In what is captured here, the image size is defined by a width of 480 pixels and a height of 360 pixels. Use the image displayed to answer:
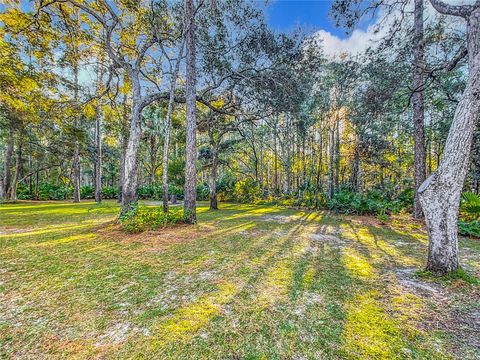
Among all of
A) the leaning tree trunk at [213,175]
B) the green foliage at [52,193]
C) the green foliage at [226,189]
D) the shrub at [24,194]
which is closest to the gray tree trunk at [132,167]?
the leaning tree trunk at [213,175]

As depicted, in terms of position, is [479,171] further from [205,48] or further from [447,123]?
[205,48]

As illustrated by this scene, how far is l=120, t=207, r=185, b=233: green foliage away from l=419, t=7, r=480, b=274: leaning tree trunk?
590cm

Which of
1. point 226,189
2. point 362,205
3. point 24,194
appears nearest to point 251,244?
point 362,205

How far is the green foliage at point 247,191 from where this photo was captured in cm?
1573

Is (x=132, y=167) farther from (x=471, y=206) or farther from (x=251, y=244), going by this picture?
(x=471, y=206)

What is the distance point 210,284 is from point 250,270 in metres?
0.73

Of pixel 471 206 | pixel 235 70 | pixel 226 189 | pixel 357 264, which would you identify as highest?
pixel 235 70

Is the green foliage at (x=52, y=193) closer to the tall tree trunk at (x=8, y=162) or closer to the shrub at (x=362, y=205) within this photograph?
the tall tree trunk at (x=8, y=162)

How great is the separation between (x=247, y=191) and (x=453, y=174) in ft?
43.3

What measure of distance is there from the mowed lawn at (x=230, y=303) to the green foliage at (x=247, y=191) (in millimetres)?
11221

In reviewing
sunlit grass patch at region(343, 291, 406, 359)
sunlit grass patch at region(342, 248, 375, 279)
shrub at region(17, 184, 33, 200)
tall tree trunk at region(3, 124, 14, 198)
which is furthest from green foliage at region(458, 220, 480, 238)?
shrub at region(17, 184, 33, 200)

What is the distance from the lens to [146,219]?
20.1 feet

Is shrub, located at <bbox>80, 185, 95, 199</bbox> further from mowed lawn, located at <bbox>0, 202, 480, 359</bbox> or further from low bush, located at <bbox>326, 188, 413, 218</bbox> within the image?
low bush, located at <bbox>326, 188, 413, 218</bbox>

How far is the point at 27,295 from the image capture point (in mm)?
2418
